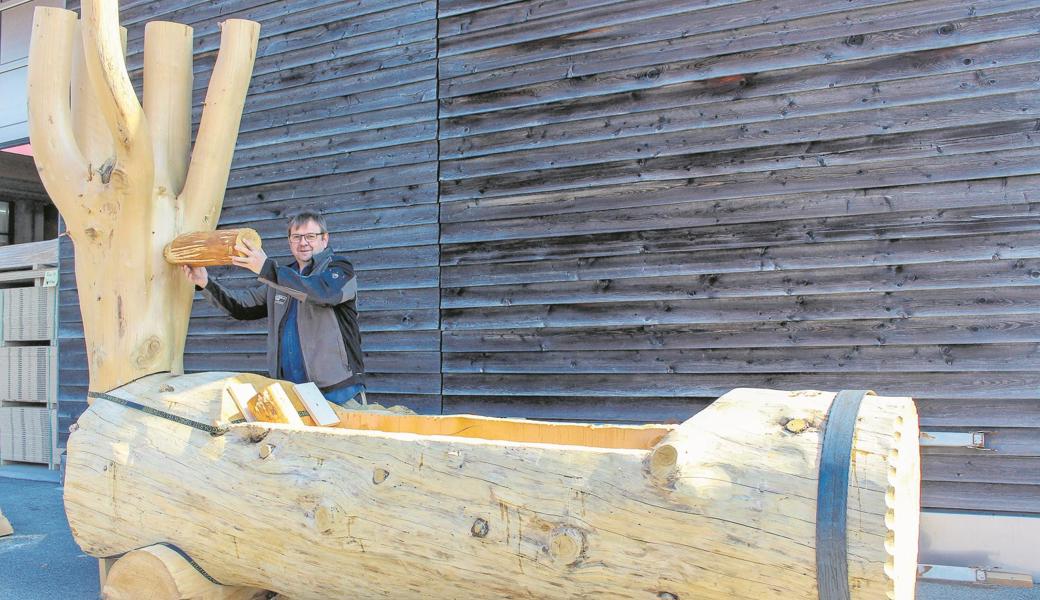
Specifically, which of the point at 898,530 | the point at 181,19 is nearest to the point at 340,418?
the point at 898,530

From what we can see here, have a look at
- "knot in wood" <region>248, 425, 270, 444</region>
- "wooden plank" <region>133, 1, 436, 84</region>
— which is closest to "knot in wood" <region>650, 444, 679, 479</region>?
"knot in wood" <region>248, 425, 270, 444</region>

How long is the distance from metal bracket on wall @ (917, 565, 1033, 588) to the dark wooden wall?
0.97 ft

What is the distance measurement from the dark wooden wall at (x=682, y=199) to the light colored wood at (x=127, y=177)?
1712mm

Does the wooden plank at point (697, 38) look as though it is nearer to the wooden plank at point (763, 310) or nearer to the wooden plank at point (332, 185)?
the wooden plank at point (332, 185)

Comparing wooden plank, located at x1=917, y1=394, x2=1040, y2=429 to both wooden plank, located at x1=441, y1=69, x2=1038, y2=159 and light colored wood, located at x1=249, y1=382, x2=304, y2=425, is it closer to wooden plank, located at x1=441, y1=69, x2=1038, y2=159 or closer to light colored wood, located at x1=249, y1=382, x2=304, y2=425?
wooden plank, located at x1=441, y1=69, x2=1038, y2=159

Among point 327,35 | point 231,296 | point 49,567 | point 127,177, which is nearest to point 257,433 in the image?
point 231,296

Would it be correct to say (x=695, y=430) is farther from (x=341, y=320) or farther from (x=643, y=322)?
(x=643, y=322)

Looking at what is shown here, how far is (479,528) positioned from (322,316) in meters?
1.65

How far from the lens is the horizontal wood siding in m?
3.84

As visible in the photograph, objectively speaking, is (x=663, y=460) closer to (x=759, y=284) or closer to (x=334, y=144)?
(x=759, y=284)

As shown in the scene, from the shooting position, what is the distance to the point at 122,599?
293 cm

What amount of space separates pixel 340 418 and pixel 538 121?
2283mm

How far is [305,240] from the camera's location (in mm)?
3619

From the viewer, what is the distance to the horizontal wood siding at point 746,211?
151 inches
